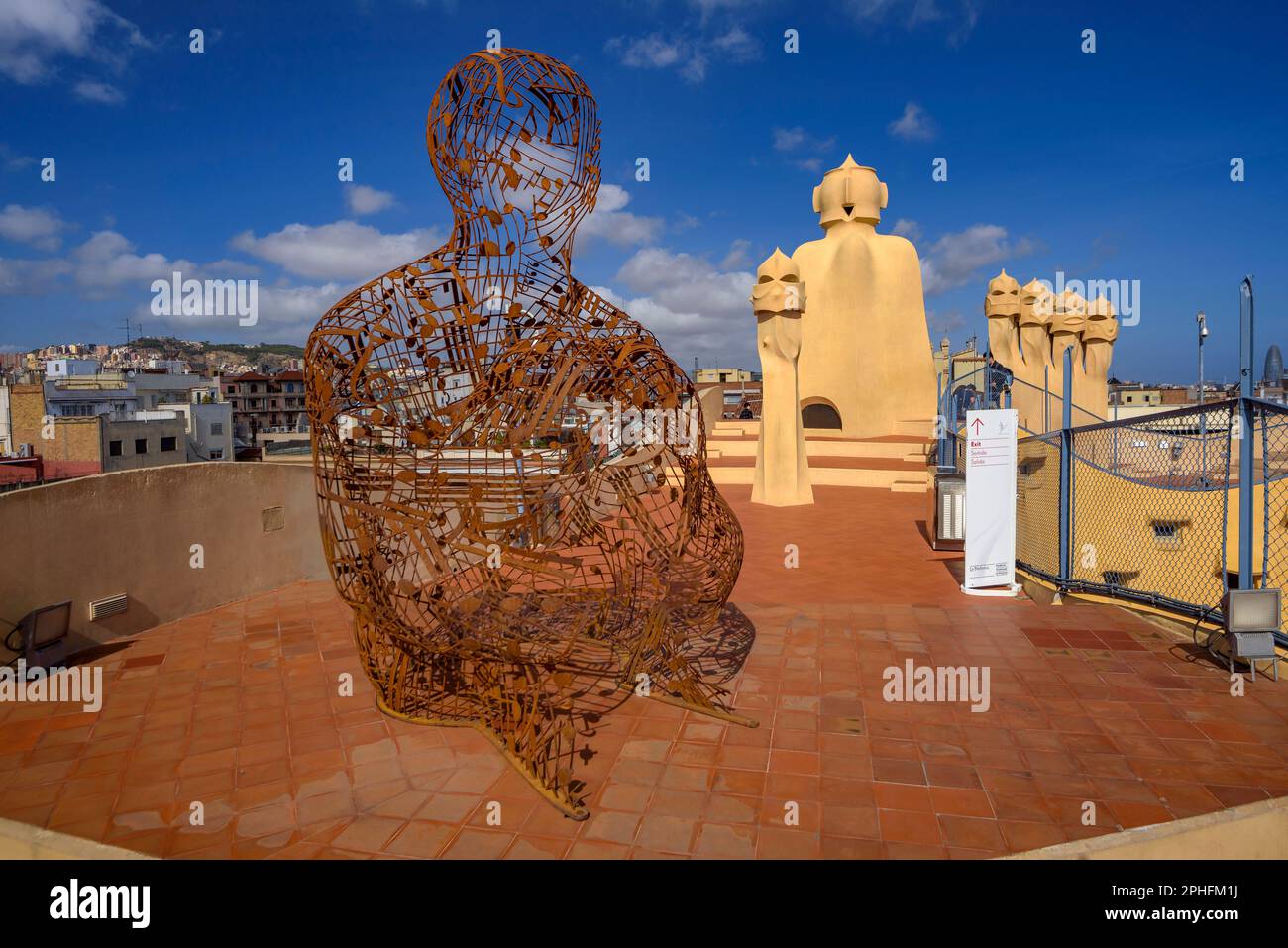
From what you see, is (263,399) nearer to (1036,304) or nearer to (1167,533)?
(1036,304)

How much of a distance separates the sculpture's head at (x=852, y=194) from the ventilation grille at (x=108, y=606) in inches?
814

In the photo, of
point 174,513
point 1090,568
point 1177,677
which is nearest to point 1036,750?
point 1177,677

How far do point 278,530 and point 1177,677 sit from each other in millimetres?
7789

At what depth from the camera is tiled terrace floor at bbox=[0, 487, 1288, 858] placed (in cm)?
333

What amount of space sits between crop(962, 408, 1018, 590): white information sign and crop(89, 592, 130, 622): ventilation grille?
24.4 feet

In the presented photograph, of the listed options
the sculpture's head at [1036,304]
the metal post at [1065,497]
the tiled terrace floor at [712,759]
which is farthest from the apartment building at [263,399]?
the metal post at [1065,497]

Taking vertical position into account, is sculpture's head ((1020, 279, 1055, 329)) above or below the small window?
above

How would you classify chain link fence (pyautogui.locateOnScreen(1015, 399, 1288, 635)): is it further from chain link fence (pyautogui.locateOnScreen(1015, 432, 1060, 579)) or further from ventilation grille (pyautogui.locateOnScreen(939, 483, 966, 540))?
ventilation grille (pyautogui.locateOnScreen(939, 483, 966, 540))

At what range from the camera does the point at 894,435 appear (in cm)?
2084

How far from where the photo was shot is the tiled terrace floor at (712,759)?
3332 millimetres

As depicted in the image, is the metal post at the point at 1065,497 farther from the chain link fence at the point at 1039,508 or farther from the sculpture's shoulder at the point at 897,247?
the sculpture's shoulder at the point at 897,247

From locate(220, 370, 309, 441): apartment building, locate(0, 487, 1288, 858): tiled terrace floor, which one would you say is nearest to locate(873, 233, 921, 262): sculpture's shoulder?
locate(0, 487, 1288, 858): tiled terrace floor

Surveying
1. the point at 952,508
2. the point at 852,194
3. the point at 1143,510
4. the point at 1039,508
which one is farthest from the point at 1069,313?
the point at 1039,508
